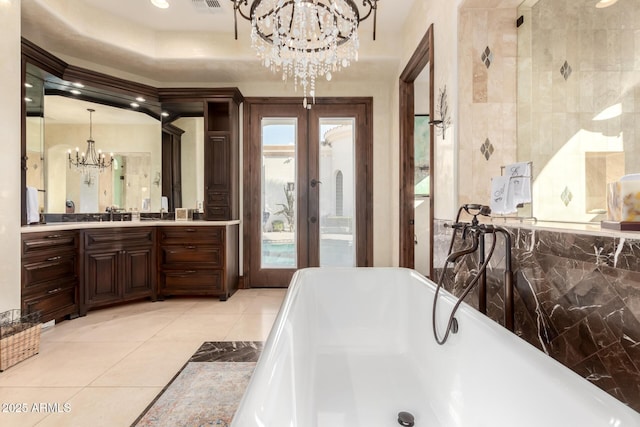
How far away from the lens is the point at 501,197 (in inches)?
65.7

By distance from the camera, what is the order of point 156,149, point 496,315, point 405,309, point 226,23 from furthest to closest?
point 156,149, point 226,23, point 405,309, point 496,315

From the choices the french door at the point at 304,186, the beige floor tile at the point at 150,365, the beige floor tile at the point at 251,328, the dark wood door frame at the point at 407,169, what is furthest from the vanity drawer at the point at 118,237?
the dark wood door frame at the point at 407,169

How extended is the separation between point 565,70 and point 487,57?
462 millimetres

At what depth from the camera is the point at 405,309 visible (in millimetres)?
2082

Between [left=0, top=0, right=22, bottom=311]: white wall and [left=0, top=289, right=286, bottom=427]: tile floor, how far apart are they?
0.55 meters

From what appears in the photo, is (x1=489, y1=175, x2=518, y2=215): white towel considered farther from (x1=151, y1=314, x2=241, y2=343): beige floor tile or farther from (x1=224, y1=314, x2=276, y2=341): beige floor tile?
(x1=151, y1=314, x2=241, y2=343): beige floor tile

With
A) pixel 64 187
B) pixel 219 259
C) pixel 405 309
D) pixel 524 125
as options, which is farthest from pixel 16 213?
pixel 524 125

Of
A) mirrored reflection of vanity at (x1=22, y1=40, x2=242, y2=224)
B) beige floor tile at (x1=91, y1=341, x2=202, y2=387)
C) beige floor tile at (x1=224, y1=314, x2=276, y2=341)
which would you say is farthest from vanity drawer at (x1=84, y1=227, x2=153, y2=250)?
beige floor tile at (x1=224, y1=314, x2=276, y2=341)

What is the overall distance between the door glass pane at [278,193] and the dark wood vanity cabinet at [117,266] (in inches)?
51.4

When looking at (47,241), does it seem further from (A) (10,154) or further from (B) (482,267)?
(B) (482,267)

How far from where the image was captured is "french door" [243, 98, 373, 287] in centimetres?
390

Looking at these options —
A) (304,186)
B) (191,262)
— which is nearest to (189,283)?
(191,262)

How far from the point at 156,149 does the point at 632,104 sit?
423 centimetres

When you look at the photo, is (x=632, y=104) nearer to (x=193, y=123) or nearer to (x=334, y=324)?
(x=334, y=324)
